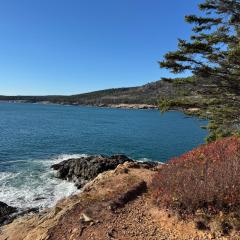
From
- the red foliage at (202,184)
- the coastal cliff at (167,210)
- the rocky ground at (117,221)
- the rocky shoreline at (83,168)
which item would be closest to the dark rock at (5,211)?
the rocky ground at (117,221)

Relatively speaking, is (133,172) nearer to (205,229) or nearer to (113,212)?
(113,212)

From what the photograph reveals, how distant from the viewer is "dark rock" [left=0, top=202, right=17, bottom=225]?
20.7 meters

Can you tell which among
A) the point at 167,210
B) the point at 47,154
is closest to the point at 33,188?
the point at 47,154

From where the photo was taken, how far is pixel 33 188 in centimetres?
2825

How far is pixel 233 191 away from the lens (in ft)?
32.0

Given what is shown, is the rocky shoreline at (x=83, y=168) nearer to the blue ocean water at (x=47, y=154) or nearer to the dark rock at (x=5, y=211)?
the blue ocean water at (x=47, y=154)

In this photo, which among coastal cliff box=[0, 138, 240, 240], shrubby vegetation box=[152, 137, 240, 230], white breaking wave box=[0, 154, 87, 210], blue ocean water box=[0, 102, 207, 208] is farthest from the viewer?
blue ocean water box=[0, 102, 207, 208]

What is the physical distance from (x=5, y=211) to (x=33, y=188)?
6.38 m

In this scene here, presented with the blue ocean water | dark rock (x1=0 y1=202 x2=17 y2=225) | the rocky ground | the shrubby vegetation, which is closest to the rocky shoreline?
the blue ocean water

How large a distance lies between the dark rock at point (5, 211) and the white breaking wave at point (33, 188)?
3.36 ft

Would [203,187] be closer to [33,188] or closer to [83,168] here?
[33,188]

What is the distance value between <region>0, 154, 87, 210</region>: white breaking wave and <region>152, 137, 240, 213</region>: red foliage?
Answer: 14.0 meters

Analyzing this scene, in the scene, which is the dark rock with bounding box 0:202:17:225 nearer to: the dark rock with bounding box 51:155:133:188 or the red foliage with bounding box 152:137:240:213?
the dark rock with bounding box 51:155:133:188

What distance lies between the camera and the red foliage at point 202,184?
9758 millimetres
